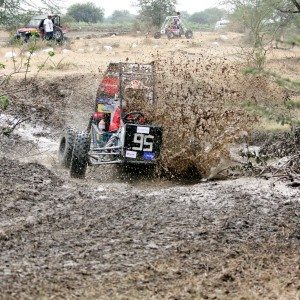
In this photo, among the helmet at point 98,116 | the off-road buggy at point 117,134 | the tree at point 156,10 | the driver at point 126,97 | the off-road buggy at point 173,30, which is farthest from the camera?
the tree at point 156,10

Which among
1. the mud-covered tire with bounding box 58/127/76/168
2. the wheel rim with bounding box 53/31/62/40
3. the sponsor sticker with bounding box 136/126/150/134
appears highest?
the wheel rim with bounding box 53/31/62/40

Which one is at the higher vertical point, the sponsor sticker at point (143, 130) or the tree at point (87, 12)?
the tree at point (87, 12)

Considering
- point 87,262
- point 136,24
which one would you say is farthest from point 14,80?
point 136,24

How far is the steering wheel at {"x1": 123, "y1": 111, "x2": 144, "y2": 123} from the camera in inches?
409

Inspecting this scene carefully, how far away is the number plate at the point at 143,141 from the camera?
9.92 metres

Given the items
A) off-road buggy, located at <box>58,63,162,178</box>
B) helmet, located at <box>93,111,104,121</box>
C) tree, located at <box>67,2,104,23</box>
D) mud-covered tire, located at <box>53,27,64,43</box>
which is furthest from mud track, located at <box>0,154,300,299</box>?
tree, located at <box>67,2,104,23</box>

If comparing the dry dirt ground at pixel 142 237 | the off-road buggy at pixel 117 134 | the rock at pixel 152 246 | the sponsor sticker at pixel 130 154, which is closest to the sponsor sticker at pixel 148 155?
the off-road buggy at pixel 117 134

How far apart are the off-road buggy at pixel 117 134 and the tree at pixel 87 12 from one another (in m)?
56.1

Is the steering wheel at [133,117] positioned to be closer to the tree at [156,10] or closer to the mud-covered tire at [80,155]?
the mud-covered tire at [80,155]

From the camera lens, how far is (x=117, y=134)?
10.4 metres

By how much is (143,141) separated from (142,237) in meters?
3.60

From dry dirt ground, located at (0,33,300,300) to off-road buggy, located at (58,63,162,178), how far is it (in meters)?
0.40

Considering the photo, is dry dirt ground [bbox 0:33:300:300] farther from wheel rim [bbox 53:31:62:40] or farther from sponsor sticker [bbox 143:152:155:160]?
wheel rim [bbox 53:31:62:40]

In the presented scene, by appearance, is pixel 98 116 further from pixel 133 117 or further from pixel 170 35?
pixel 170 35
